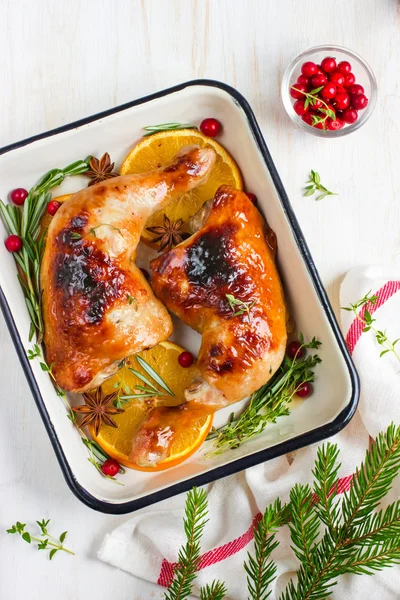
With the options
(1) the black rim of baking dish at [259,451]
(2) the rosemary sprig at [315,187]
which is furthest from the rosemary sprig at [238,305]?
(2) the rosemary sprig at [315,187]

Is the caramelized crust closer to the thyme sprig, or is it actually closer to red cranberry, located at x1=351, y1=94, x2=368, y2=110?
the thyme sprig

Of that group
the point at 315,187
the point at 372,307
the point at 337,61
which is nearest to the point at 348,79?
the point at 337,61

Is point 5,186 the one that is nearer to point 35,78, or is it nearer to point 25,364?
point 35,78

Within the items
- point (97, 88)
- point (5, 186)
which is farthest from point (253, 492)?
point (97, 88)

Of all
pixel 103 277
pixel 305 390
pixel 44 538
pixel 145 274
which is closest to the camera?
pixel 103 277

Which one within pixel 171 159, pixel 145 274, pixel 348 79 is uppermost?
pixel 348 79

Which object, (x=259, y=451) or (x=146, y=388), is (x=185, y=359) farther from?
(x=259, y=451)

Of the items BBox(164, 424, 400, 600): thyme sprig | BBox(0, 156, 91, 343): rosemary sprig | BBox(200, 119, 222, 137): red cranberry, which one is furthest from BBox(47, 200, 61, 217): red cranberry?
A: BBox(164, 424, 400, 600): thyme sprig
